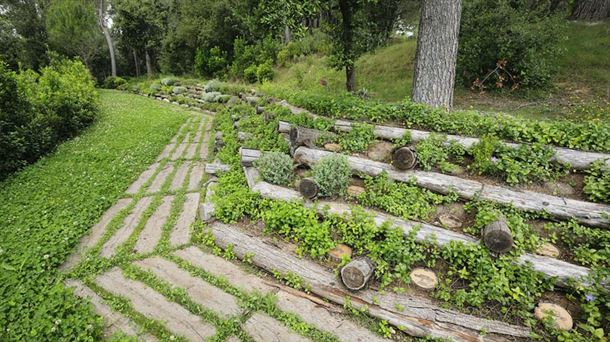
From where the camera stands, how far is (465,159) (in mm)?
4645

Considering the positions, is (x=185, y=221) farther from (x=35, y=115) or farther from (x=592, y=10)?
(x=592, y=10)

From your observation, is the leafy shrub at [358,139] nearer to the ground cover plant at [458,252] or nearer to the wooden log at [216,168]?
the ground cover plant at [458,252]

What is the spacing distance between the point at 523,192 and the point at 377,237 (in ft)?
6.90

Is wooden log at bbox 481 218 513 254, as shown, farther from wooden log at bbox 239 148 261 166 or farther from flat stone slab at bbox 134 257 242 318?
wooden log at bbox 239 148 261 166

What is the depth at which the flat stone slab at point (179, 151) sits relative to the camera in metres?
8.31

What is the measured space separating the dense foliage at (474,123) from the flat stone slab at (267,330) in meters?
4.00

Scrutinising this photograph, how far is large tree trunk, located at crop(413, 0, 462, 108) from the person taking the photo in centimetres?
573

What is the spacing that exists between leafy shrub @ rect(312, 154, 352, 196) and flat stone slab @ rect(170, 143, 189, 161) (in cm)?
540

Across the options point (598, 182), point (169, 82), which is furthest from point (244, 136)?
point (169, 82)

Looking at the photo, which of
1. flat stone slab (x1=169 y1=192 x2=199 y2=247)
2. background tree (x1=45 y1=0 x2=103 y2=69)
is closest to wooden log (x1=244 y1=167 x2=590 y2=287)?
flat stone slab (x1=169 y1=192 x2=199 y2=247)

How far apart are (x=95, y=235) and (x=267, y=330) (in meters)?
3.58

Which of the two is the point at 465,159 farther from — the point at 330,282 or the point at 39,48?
the point at 39,48

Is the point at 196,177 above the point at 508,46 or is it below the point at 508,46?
below

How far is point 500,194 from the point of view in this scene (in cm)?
393
